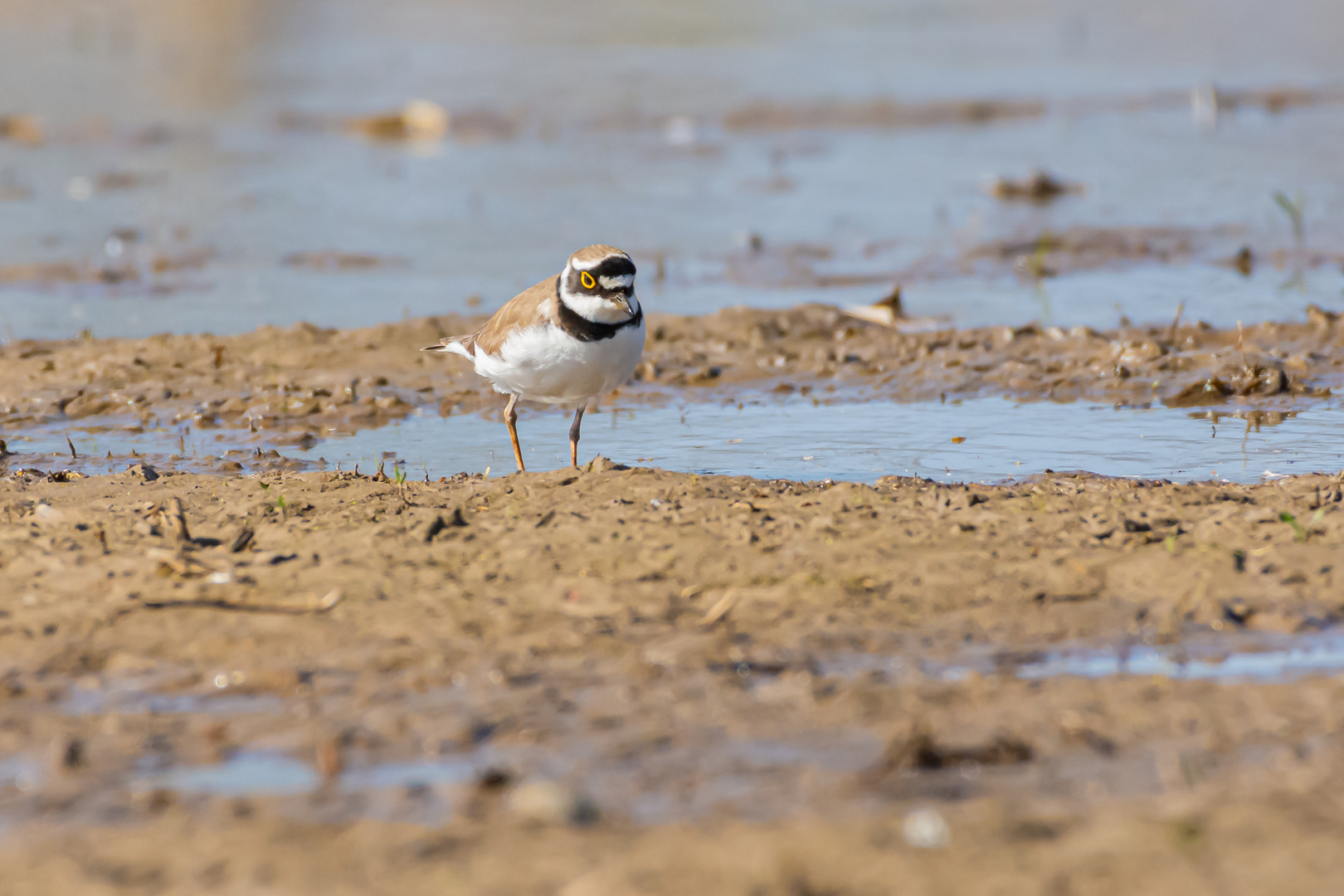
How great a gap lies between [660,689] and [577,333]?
2649mm

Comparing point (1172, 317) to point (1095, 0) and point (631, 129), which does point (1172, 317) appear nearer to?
point (631, 129)

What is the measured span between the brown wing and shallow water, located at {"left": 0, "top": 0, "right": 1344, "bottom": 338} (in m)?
3.85

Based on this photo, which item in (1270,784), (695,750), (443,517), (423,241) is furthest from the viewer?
(423,241)

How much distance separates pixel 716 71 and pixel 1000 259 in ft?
46.7

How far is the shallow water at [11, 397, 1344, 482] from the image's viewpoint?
7.50 meters

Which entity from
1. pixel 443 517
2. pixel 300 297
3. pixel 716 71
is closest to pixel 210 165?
pixel 300 297

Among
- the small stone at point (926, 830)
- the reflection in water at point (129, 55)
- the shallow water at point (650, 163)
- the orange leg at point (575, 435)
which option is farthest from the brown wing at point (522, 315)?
the reflection in water at point (129, 55)

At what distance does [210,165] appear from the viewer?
18641 millimetres

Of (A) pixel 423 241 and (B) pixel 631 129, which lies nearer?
(A) pixel 423 241

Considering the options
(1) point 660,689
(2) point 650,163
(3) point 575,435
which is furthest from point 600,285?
(2) point 650,163

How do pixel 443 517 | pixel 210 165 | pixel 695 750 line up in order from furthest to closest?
pixel 210 165 < pixel 443 517 < pixel 695 750

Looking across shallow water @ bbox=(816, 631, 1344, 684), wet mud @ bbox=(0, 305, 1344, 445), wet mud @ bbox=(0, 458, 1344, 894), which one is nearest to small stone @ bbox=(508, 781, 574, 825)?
wet mud @ bbox=(0, 458, 1344, 894)

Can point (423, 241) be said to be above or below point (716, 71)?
below

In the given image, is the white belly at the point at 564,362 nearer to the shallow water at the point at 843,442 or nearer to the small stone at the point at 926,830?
the shallow water at the point at 843,442
